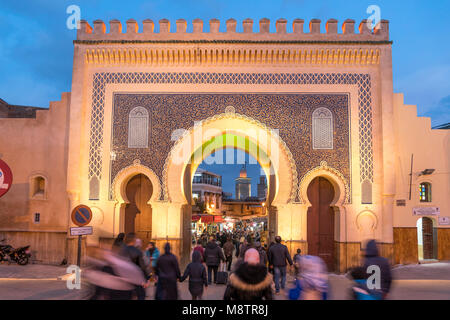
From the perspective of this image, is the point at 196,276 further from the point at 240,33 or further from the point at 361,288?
the point at 240,33

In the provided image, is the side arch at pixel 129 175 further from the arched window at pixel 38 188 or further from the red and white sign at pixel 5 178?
the red and white sign at pixel 5 178

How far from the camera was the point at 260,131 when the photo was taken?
1130 cm

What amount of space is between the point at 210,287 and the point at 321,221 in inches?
167

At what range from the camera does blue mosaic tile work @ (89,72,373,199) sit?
11281mm

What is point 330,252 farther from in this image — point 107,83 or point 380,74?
point 107,83

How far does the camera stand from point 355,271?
14.6ft

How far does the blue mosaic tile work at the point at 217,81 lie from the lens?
11.3 metres

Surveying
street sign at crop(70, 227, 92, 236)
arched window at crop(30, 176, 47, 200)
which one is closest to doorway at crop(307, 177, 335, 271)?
street sign at crop(70, 227, 92, 236)

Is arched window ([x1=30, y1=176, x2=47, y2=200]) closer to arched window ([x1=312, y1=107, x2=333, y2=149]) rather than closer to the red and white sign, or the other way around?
the red and white sign

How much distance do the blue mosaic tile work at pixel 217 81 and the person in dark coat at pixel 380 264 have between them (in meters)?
7.05

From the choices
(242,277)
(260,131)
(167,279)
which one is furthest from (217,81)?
(242,277)

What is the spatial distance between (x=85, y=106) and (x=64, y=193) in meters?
2.70

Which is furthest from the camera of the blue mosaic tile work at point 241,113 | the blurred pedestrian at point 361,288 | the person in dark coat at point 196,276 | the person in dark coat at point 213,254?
the blue mosaic tile work at point 241,113

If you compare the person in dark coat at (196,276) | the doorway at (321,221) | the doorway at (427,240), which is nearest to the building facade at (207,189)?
the doorway at (321,221)
